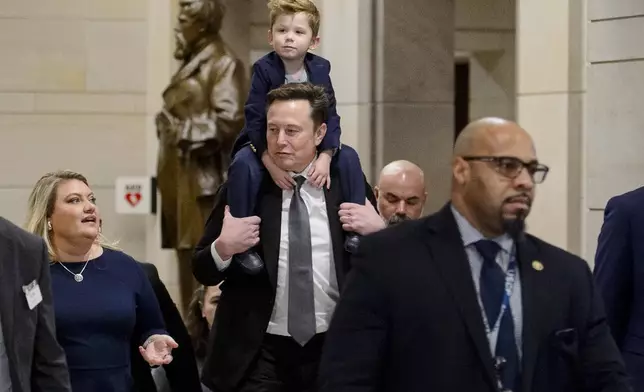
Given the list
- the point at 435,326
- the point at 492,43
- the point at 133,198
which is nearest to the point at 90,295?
the point at 435,326

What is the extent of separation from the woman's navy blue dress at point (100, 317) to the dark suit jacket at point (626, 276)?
5.57 feet

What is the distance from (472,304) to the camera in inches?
145

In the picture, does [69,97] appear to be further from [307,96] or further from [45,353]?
[45,353]

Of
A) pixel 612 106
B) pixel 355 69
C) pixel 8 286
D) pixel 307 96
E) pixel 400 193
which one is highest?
pixel 355 69

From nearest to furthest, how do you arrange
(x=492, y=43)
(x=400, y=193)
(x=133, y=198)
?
(x=400, y=193)
(x=492, y=43)
(x=133, y=198)

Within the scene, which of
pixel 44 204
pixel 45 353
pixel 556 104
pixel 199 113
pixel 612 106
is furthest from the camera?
pixel 199 113

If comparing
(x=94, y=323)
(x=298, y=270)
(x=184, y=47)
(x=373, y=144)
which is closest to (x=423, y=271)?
(x=298, y=270)

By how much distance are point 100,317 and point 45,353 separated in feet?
2.29

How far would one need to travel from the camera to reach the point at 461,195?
12.5 feet

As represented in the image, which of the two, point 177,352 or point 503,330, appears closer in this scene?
point 503,330

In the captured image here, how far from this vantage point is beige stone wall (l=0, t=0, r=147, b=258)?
464 inches

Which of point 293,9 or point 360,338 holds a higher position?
point 293,9

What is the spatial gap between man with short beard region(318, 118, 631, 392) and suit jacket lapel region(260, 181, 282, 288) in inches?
49.2

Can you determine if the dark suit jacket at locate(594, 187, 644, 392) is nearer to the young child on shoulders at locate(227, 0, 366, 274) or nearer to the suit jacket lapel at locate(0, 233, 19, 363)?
the young child on shoulders at locate(227, 0, 366, 274)
